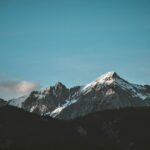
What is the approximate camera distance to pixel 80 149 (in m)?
196

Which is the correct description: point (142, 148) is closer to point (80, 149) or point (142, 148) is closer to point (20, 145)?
point (80, 149)

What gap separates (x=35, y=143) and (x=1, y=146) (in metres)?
15.4

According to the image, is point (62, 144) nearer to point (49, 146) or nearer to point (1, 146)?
point (49, 146)

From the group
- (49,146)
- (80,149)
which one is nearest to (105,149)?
(80,149)

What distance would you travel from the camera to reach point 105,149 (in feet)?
648

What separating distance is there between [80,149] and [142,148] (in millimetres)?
29224

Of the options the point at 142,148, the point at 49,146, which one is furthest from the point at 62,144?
the point at 142,148

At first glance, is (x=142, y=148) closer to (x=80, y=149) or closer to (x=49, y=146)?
(x=80, y=149)

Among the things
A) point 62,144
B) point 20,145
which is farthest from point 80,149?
point 20,145

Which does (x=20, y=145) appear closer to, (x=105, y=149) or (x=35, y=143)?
(x=35, y=143)

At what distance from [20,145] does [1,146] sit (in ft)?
28.0

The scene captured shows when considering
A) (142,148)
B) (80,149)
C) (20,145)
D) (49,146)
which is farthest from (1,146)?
(142,148)

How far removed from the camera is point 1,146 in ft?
637

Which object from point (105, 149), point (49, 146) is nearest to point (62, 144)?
point (49, 146)
